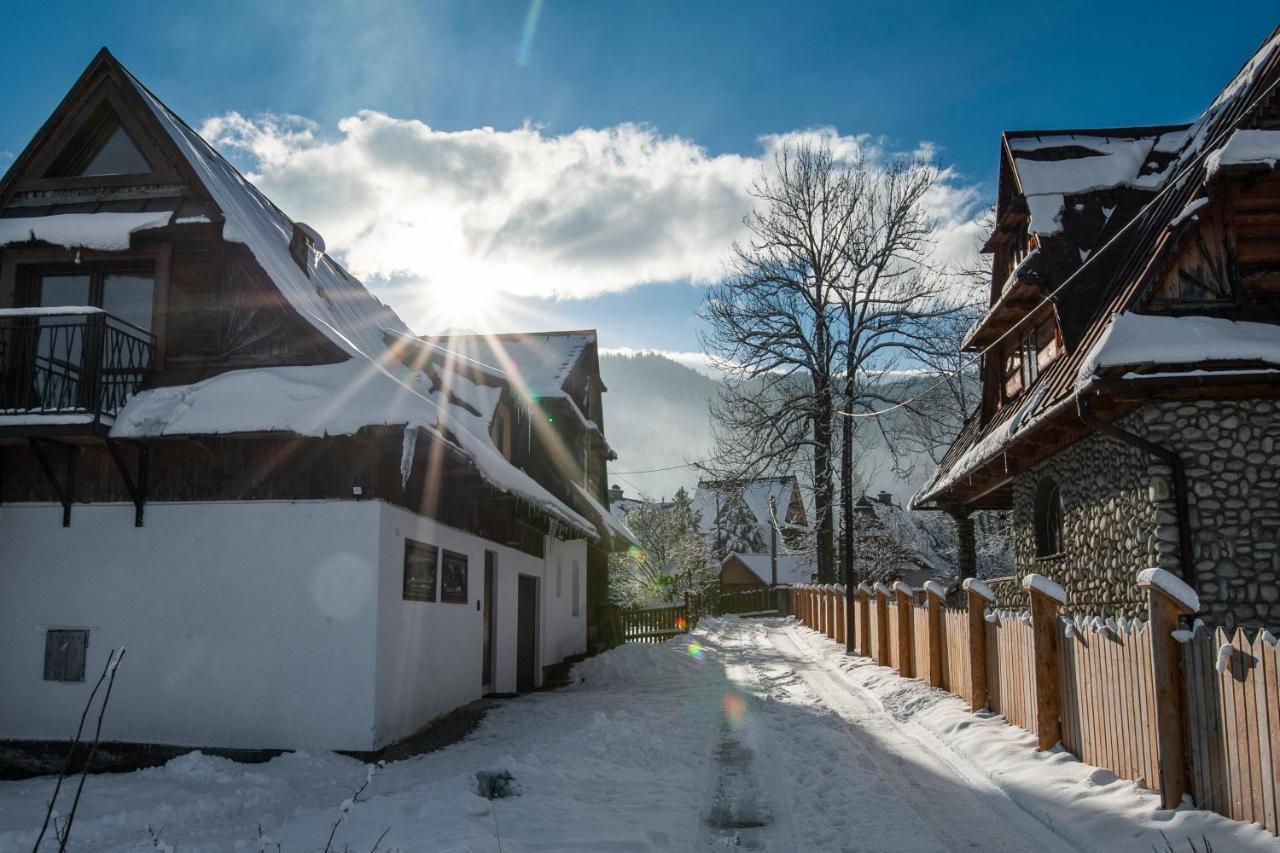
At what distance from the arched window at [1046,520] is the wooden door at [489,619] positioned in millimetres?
8866

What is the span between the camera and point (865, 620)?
68.8 feet

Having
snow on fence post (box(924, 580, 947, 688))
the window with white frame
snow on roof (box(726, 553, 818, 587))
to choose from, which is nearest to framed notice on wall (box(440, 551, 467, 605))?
snow on fence post (box(924, 580, 947, 688))

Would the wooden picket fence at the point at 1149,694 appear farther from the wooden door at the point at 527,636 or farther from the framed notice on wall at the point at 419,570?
the wooden door at the point at 527,636

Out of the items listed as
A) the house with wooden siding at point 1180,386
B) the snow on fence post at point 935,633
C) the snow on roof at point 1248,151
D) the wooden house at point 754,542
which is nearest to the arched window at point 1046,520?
the house with wooden siding at point 1180,386

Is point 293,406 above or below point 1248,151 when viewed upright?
below

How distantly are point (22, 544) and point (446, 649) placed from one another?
17.1ft

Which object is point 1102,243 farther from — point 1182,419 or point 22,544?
point 22,544

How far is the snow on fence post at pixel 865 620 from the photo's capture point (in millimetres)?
20297

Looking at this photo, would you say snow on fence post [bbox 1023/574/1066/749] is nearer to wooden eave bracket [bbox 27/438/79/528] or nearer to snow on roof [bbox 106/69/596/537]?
snow on roof [bbox 106/69/596/537]

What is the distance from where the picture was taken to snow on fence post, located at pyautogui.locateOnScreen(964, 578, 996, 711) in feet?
36.0

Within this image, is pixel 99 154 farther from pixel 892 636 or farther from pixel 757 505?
pixel 757 505

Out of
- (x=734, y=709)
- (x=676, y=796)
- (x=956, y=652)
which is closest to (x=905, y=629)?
(x=956, y=652)

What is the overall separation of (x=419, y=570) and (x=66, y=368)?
458 cm

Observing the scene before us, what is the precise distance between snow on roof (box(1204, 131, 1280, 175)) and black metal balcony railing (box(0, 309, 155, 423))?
12.4m
